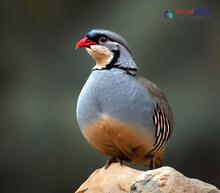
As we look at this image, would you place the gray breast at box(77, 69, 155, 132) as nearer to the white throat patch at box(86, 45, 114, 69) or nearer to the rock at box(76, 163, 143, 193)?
the white throat patch at box(86, 45, 114, 69)

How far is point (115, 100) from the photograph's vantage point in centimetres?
271

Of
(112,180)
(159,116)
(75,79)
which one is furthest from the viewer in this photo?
(75,79)

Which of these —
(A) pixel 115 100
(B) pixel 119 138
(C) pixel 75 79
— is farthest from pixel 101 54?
(C) pixel 75 79

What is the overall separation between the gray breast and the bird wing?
5cm

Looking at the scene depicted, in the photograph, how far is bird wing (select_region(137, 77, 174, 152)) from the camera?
9.29 feet

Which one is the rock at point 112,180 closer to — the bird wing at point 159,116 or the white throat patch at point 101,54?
the bird wing at point 159,116

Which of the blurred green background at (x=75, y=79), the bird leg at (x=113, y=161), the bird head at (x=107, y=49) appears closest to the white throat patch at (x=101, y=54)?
the bird head at (x=107, y=49)

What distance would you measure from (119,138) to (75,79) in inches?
76.8

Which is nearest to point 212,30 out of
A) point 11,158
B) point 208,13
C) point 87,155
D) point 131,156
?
point 208,13

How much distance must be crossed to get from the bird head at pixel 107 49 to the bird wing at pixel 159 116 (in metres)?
0.11

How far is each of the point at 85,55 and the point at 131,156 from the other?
1.82 meters

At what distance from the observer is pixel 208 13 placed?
15.1 ft

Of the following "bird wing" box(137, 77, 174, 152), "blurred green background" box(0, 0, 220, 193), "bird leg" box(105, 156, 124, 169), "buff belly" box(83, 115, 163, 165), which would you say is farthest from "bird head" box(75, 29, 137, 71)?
"blurred green background" box(0, 0, 220, 193)

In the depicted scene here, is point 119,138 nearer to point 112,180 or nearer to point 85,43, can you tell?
point 112,180
